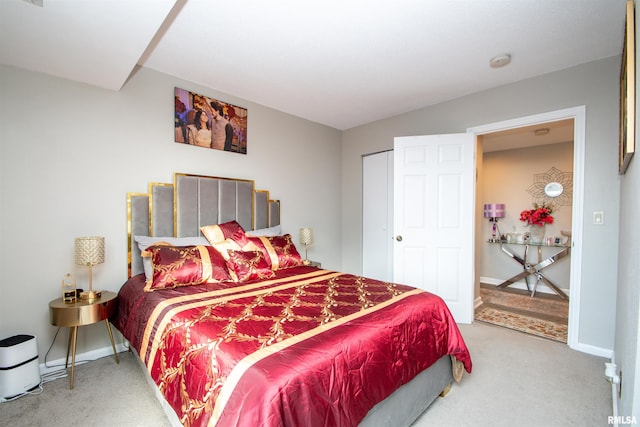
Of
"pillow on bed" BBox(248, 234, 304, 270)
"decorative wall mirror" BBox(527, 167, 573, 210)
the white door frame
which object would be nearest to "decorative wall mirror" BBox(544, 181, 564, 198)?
"decorative wall mirror" BBox(527, 167, 573, 210)

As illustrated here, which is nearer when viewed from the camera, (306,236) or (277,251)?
(277,251)

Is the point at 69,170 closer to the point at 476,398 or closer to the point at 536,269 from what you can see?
the point at 476,398

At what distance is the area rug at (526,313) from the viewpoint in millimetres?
3002

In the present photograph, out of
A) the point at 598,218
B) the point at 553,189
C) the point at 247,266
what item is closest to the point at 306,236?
the point at 247,266

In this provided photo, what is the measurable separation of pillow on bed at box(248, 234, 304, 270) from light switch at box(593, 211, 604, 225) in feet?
8.82

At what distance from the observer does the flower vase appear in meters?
4.62

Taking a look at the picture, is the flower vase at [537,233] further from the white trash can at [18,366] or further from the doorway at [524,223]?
the white trash can at [18,366]

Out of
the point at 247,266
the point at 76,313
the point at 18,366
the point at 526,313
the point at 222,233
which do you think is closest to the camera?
the point at 18,366

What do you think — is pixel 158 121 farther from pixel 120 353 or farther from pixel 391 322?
pixel 391 322

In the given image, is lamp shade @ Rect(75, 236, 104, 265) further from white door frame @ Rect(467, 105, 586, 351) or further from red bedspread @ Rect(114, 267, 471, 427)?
white door frame @ Rect(467, 105, 586, 351)

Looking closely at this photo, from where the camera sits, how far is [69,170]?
227 cm

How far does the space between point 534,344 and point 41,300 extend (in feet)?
13.9

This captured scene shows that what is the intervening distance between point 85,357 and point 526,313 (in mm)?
4674

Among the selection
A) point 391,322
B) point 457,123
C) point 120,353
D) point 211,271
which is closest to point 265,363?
point 391,322
